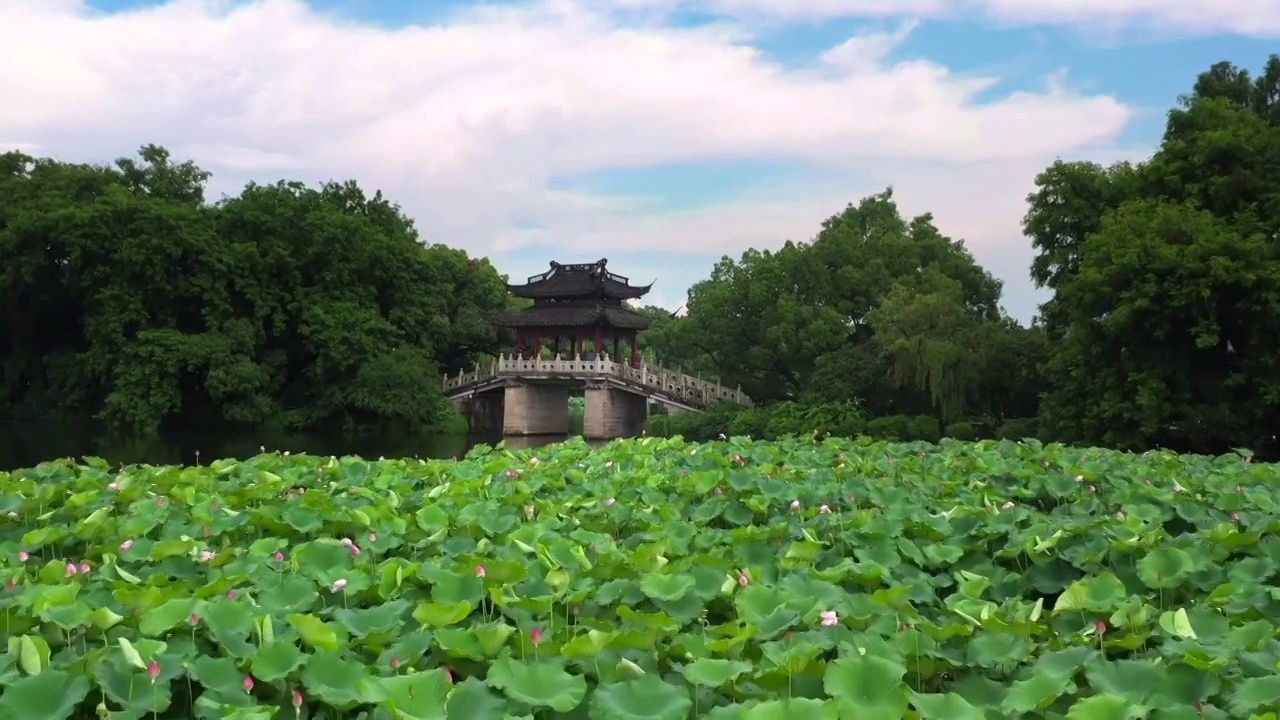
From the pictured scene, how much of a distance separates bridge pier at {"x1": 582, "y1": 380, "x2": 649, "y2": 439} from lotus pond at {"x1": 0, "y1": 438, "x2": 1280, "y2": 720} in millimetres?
26308

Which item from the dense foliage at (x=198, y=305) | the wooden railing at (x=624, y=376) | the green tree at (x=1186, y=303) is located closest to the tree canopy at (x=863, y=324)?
the wooden railing at (x=624, y=376)

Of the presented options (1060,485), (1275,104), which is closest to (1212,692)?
(1060,485)

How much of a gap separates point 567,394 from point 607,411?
12.5 ft

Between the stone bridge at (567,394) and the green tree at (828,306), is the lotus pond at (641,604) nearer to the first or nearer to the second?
the green tree at (828,306)

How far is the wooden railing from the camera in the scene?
2950 cm

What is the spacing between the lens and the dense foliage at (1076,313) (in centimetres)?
1540

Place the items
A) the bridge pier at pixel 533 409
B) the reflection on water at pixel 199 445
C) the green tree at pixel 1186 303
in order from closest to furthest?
the green tree at pixel 1186 303, the reflection on water at pixel 199 445, the bridge pier at pixel 533 409

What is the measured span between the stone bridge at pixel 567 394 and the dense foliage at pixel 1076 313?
1.88 metres

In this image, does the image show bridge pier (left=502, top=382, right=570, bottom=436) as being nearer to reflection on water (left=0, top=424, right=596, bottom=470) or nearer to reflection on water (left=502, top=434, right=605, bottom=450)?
reflection on water (left=502, top=434, right=605, bottom=450)

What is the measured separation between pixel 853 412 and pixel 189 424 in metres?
19.2

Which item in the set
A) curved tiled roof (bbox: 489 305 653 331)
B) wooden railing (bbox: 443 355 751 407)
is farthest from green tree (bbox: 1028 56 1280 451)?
curved tiled roof (bbox: 489 305 653 331)

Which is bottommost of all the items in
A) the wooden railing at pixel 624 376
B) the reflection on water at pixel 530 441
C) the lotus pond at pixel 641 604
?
the reflection on water at pixel 530 441

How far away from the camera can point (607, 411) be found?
103 ft

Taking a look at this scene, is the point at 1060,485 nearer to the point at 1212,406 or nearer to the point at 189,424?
the point at 1212,406
